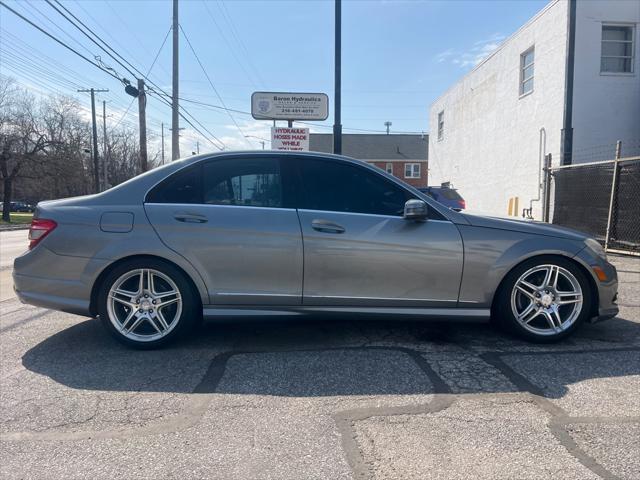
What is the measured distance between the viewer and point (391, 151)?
49344 mm

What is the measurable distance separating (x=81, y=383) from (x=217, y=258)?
1.33m

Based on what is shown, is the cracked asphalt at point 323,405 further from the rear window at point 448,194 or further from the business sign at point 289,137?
the rear window at point 448,194

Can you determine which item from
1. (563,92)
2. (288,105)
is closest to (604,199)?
(563,92)

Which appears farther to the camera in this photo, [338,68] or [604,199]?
[338,68]

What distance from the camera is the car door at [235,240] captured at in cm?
383

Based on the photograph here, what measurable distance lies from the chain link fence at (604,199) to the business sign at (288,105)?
611cm

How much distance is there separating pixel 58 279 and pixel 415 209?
9.78 ft

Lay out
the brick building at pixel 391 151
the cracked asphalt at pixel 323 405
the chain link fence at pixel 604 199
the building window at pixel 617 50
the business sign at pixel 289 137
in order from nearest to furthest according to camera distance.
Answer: the cracked asphalt at pixel 323 405 → the chain link fence at pixel 604 199 → the business sign at pixel 289 137 → the building window at pixel 617 50 → the brick building at pixel 391 151

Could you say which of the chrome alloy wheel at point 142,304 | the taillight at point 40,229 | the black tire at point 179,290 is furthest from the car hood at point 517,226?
the taillight at point 40,229

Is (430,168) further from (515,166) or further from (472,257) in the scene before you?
(472,257)

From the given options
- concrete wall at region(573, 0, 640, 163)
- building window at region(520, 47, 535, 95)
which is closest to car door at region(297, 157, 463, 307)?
concrete wall at region(573, 0, 640, 163)

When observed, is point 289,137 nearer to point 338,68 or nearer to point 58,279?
point 338,68

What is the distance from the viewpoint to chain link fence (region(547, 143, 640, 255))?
9.41 m

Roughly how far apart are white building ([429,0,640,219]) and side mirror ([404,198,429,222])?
760 centimetres
